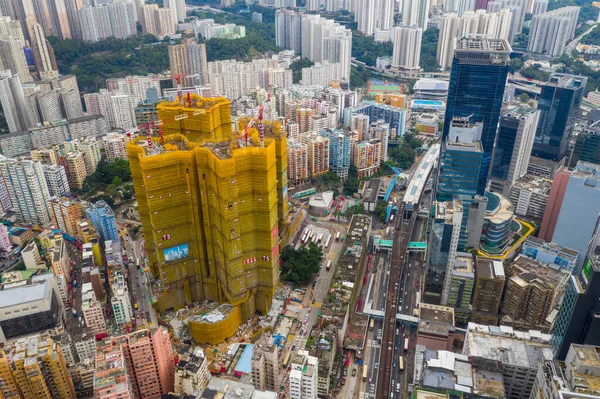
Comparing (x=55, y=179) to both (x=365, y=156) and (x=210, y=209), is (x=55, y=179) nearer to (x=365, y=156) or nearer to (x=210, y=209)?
(x=210, y=209)

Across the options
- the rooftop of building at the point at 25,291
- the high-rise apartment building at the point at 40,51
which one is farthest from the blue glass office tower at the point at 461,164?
the high-rise apartment building at the point at 40,51

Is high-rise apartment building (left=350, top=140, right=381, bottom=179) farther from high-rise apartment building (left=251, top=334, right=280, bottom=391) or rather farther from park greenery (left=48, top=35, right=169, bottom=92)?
park greenery (left=48, top=35, right=169, bottom=92)

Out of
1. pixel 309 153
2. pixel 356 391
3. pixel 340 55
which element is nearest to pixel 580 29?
pixel 340 55

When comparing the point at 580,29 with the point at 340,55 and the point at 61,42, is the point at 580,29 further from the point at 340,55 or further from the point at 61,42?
the point at 61,42

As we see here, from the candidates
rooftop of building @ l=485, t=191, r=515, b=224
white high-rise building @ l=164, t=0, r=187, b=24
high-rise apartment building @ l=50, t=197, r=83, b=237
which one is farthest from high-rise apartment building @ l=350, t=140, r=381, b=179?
white high-rise building @ l=164, t=0, r=187, b=24

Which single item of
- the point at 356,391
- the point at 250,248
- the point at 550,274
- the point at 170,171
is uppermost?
the point at 170,171

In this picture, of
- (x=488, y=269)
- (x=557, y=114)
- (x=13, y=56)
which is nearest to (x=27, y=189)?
(x=13, y=56)
